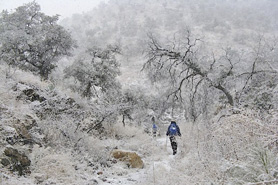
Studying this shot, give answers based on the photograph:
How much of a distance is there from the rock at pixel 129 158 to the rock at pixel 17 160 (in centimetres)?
328

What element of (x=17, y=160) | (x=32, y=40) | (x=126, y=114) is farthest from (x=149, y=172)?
(x=126, y=114)

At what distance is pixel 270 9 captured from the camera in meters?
53.8

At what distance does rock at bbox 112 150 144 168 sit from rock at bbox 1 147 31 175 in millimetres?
3284

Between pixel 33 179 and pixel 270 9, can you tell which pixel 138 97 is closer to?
pixel 33 179

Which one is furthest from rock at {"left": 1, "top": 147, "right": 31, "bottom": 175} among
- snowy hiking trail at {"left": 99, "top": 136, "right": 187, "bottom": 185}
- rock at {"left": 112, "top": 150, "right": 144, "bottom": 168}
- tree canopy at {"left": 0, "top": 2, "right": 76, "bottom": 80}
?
tree canopy at {"left": 0, "top": 2, "right": 76, "bottom": 80}

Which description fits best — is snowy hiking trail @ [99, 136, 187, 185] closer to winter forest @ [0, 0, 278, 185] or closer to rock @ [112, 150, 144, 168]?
winter forest @ [0, 0, 278, 185]

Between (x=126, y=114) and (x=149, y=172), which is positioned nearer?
(x=149, y=172)

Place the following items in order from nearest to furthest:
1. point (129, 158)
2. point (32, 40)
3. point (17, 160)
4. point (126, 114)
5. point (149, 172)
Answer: point (17, 160) → point (149, 172) → point (129, 158) → point (32, 40) → point (126, 114)

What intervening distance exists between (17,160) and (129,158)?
3.68 m

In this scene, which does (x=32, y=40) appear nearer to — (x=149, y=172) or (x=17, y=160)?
(x=17, y=160)

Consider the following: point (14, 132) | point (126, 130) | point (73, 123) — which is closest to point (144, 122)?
point (126, 130)

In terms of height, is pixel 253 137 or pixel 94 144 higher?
pixel 253 137

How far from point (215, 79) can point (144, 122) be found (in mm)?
11923

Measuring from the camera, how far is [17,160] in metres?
4.73
